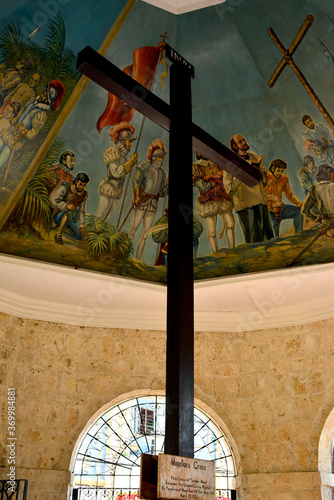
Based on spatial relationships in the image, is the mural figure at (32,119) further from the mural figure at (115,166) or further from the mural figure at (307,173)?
the mural figure at (307,173)

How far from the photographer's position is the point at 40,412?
8.32 m

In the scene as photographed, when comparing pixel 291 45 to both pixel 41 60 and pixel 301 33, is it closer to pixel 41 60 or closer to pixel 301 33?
pixel 301 33

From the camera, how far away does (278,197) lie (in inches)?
350

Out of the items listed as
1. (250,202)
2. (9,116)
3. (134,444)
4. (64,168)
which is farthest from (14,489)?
(250,202)

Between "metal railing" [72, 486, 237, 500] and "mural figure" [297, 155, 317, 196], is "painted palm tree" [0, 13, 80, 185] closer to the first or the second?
"mural figure" [297, 155, 317, 196]

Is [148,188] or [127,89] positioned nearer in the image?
[127,89]

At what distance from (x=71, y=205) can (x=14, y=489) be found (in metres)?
4.33

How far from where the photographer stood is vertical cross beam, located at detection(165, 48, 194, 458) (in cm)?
329

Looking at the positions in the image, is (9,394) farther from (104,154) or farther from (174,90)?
(174,90)

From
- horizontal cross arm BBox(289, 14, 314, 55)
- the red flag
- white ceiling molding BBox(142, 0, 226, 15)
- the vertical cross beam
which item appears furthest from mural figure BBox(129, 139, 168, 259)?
the vertical cross beam

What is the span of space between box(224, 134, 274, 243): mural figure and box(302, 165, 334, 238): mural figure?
0.69 meters

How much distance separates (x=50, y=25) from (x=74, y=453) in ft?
20.9

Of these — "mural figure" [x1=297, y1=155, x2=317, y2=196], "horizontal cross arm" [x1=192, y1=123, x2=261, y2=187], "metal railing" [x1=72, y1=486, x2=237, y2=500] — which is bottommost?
"metal railing" [x1=72, y1=486, x2=237, y2=500]

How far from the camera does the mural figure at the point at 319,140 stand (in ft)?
27.2
